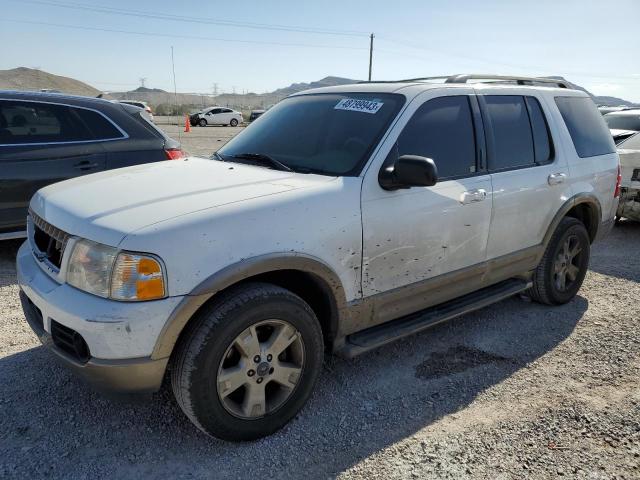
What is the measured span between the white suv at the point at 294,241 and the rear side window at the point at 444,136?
0.01m

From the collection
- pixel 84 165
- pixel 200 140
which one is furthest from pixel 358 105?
pixel 200 140

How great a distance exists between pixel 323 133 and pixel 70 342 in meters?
1.96

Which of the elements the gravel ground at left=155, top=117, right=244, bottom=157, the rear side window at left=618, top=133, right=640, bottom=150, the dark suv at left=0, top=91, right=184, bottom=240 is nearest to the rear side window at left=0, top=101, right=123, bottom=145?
the dark suv at left=0, top=91, right=184, bottom=240

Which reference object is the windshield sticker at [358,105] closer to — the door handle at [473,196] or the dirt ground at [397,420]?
the door handle at [473,196]

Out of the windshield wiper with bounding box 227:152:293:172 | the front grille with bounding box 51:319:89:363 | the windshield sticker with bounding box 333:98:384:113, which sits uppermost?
the windshield sticker with bounding box 333:98:384:113

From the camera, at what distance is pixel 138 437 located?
109 inches

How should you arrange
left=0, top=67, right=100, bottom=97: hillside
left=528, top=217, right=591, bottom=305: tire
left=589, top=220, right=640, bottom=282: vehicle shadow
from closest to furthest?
1. left=528, top=217, right=591, bottom=305: tire
2. left=589, top=220, right=640, bottom=282: vehicle shadow
3. left=0, top=67, right=100, bottom=97: hillside

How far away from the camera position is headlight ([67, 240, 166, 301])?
226 cm

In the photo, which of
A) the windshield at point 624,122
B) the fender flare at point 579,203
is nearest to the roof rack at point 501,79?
the fender flare at point 579,203

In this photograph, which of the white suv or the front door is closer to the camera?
the white suv

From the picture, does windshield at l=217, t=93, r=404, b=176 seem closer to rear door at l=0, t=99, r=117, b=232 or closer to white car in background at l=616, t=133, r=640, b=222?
rear door at l=0, t=99, r=117, b=232

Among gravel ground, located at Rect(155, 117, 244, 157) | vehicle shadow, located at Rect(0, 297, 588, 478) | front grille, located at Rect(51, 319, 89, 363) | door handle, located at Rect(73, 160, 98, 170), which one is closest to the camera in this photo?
front grille, located at Rect(51, 319, 89, 363)

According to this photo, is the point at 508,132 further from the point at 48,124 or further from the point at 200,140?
the point at 200,140

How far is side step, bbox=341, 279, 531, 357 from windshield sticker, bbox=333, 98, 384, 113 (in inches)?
55.1
